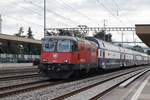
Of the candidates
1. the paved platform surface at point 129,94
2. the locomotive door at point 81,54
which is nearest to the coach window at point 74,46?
the locomotive door at point 81,54

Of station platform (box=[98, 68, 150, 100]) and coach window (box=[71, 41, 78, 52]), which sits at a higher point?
coach window (box=[71, 41, 78, 52])

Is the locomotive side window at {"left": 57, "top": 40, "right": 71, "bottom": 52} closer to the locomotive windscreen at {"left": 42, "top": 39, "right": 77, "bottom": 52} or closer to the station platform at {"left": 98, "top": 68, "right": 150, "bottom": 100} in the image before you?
the locomotive windscreen at {"left": 42, "top": 39, "right": 77, "bottom": 52}

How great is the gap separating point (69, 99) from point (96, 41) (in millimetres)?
16265

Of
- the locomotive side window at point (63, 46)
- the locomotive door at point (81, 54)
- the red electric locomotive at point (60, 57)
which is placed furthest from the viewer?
the locomotive door at point (81, 54)

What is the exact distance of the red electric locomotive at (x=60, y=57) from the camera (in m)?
19.0

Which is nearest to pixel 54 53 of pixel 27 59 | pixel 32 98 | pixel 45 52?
pixel 45 52

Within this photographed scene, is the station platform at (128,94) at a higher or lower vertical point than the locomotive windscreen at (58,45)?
lower

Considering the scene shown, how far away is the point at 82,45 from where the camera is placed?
2123 centimetres

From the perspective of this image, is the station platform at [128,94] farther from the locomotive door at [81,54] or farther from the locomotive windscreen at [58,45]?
the locomotive door at [81,54]

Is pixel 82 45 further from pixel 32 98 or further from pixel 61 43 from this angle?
pixel 32 98

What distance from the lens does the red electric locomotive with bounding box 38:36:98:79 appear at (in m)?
19.0

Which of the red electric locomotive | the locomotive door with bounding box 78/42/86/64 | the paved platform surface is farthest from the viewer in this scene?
the locomotive door with bounding box 78/42/86/64

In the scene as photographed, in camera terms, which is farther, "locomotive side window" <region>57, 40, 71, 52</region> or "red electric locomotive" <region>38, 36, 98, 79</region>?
"locomotive side window" <region>57, 40, 71, 52</region>

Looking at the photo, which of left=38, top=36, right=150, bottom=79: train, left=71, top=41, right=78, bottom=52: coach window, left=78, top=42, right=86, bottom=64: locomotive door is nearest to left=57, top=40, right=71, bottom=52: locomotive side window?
left=38, top=36, right=150, bottom=79: train
